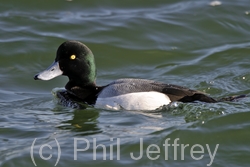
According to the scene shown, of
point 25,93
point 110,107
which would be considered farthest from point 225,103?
point 25,93

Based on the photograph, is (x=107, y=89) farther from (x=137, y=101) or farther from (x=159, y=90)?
(x=159, y=90)

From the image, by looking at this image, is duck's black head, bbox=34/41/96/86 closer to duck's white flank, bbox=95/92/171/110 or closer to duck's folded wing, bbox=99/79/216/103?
duck's folded wing, bbox=99/79/216/103

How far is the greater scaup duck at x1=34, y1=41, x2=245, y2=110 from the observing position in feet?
27.3

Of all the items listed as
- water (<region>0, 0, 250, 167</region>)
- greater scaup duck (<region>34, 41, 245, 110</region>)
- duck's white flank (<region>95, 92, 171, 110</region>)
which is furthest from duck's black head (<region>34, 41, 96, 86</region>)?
duck's white flank (<region>95, 92, 171, 110</region>)

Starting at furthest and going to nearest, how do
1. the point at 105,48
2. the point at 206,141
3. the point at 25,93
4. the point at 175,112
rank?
the point at 105,48
the point at 25,93
the point at 175,112
the point at 206,141

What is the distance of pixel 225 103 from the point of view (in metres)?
8.52

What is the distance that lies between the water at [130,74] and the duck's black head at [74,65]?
0.47 metres

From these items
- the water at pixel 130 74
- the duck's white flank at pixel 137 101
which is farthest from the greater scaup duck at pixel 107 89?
the water at pixel 130 74

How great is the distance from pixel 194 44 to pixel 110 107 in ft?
12.5

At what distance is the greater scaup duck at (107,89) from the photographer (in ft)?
27.3

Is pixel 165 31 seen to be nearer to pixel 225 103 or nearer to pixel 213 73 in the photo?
pixel 213 73

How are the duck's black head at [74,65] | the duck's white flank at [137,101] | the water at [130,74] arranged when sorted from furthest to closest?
the duck's black head at [74,65] → the duck's white flank at [137,101] → the water at [130,74]

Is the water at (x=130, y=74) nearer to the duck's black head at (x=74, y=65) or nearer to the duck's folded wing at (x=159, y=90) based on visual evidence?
the duck's folded wing at (x=159, y=90)

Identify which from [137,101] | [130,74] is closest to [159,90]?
[137,101]
